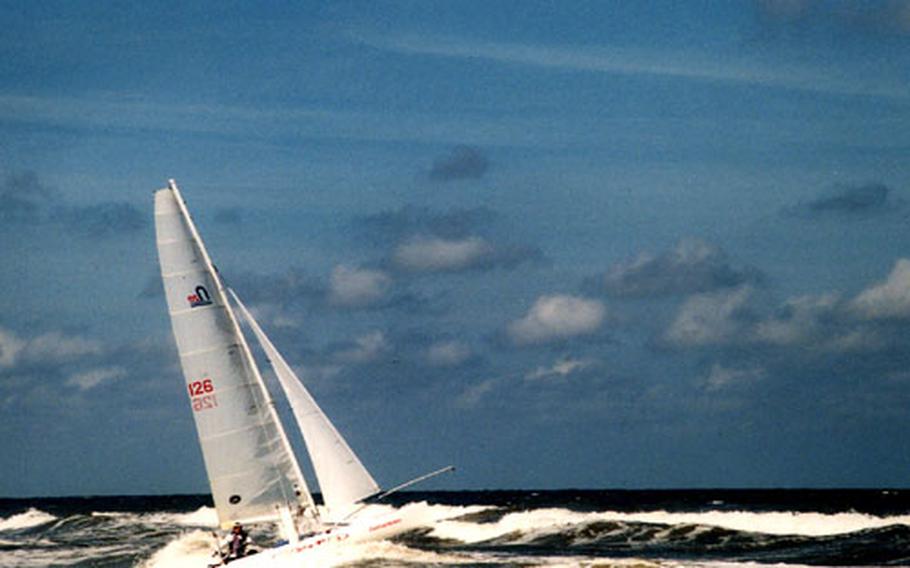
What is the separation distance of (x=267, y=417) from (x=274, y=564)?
399cm

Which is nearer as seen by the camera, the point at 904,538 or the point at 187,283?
the point at 187,283

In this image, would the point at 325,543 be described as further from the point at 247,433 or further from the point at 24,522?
the point at 24,522

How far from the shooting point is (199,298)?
34.0m

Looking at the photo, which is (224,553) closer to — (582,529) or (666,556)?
(666,556)

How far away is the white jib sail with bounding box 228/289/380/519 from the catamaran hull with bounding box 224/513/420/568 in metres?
0.74

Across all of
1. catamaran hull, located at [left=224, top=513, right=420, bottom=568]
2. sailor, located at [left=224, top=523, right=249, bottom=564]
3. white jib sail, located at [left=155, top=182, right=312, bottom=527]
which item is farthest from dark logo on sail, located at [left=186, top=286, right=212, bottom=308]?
catamaran hull, located at [left=224, top=513, right=420, bottom=568]

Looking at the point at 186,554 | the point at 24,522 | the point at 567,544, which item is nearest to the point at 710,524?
the point at 567,544

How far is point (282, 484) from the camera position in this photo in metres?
35.0

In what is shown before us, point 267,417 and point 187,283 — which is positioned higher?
point 187,283

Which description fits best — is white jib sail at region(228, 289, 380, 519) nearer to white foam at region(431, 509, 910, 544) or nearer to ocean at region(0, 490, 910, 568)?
ocean at region(0, 490, 910, 568)

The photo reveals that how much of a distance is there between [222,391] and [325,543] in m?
4.76

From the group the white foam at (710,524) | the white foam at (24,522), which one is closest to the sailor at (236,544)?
the white foam at (710,524)

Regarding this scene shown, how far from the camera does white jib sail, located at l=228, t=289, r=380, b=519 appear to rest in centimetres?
3491

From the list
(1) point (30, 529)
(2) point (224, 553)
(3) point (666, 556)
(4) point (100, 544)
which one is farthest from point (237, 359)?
(1) point (30, 529)
